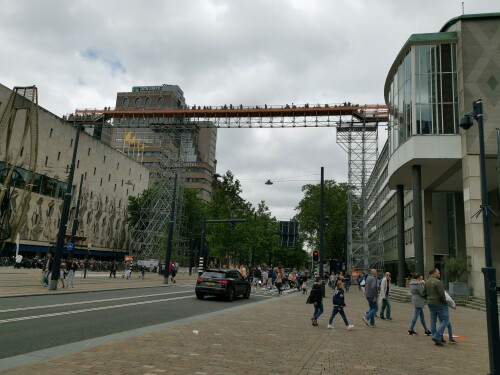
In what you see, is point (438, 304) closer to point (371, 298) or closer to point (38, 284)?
point (371, 298)

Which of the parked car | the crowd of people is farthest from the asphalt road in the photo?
the crowd of people

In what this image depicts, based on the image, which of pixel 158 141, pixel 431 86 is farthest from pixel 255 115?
pixel 158 141

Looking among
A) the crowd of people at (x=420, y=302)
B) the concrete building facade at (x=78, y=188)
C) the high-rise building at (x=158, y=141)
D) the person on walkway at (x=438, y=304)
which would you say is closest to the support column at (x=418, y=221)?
the crowd of people at (x=420, y=302)

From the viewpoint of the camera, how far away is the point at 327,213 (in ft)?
243

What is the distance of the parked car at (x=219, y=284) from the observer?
2059cm

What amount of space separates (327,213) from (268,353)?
67.4 m

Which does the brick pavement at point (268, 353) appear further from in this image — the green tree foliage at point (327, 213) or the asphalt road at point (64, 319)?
the green tree foliage at point (327, 213)

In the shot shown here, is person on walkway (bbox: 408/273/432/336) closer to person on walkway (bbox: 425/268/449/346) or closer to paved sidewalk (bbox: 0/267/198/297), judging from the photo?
person on walkway (bbox: 425/268/449/346)

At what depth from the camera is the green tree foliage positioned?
72.9 m

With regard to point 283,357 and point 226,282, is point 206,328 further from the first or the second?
point 226,282

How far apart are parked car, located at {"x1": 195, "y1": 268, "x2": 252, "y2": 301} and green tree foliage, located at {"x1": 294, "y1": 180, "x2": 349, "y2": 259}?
169ft

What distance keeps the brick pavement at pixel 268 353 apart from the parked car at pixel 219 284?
825cm

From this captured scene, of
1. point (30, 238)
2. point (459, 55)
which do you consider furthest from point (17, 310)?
point (30, 238)

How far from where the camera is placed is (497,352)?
6.68m
